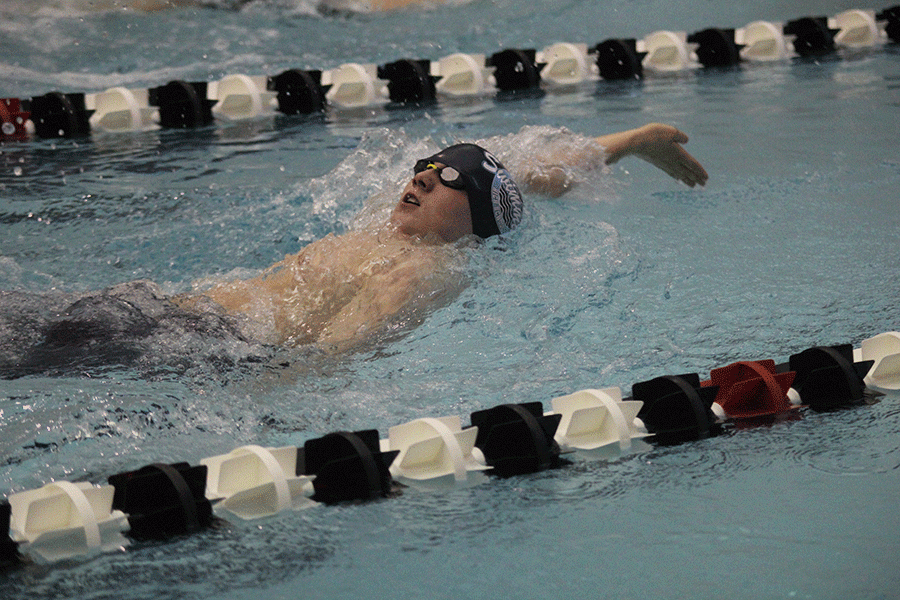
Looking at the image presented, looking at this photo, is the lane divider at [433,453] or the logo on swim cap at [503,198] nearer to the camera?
the lane divider at [433,453]

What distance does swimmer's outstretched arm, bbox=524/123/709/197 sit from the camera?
11.2ft

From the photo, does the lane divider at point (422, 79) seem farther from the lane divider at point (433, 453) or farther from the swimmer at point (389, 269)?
the lane divider at point (433, 453)

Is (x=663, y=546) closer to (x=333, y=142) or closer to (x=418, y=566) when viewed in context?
(x=418, y=566)

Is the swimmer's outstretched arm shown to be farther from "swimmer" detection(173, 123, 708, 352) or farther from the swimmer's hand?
"swimmer" detection(173, 123, 708, 352)

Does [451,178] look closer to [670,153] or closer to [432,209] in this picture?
[432,209]

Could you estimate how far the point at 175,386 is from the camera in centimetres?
241

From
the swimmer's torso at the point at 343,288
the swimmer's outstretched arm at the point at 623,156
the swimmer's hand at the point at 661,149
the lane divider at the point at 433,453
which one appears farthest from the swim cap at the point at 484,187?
the lane divider at the point at 433,453

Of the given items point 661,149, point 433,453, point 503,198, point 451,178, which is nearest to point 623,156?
point 661,149

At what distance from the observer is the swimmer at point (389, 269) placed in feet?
9.10

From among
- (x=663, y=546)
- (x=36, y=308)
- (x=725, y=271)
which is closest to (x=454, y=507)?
(x=663, y=546)

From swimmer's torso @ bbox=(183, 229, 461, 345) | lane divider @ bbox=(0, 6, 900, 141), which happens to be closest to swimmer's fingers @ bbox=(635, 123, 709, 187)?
swimmer's torso @ bbox=(183, 229, 461, 345)

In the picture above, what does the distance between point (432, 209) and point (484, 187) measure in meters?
0.19

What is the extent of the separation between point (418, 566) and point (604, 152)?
223cm

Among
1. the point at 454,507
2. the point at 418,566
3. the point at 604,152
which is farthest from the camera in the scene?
the point at 604,152
